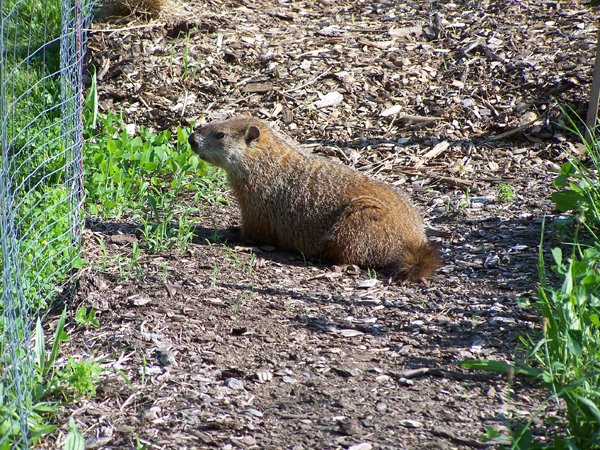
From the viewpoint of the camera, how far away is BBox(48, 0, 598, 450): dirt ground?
4004 mm

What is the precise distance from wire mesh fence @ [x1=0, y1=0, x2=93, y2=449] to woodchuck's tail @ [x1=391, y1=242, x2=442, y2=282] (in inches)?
90.8

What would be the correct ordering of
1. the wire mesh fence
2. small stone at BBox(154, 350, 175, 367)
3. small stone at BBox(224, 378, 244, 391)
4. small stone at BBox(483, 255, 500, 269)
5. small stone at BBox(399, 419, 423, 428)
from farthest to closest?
1. small stone at BBox(483, 255, 500, 269)
2. small stone at BBox(154, 350, 175, 367)
3. small stone at BBox(224, 378, 244, 391)
4. small stone at BBox(399, 419, 423, 428)
5. the wire mesh fence

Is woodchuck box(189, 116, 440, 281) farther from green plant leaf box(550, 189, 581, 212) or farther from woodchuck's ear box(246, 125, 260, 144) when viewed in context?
green plant leaf box(550, 189, 581, 212)

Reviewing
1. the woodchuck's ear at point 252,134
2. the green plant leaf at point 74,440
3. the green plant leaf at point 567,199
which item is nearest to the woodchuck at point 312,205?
the woodchuck's ear at point 252,134

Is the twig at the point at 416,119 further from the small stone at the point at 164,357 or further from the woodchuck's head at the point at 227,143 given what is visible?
the small stone at the point at 164,357

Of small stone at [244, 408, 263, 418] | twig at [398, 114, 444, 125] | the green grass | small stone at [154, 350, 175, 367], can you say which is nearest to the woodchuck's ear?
twig at [398, 114, 444, 125]

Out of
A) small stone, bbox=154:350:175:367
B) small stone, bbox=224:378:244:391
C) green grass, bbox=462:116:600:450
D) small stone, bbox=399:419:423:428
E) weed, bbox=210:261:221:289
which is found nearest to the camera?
green grass, bbox=462:116:600:450

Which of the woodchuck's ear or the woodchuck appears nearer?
the woodchuck

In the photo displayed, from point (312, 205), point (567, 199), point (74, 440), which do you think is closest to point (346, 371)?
A: point (74, 440)

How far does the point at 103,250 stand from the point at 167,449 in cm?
221

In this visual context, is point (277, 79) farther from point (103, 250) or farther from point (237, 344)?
point (237, 344)

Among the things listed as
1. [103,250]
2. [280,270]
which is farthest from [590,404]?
[103,250]

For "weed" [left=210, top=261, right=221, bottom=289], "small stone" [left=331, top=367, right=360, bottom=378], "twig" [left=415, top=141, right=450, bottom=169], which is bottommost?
"small stone" [left=331, top=367, right=360, bottom=378]

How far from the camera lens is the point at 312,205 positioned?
6469 mm
